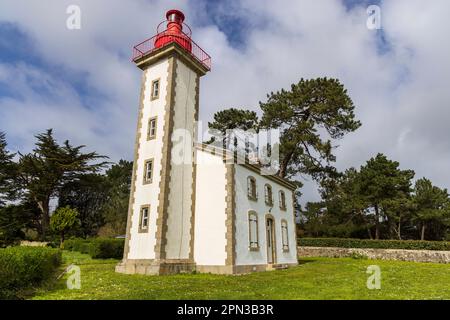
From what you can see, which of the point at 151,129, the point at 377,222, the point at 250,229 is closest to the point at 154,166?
the point at 151,129

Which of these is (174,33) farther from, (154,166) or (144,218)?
(144,218)

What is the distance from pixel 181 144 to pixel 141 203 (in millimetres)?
4056

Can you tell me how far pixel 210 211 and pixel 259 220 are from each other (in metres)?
3.58

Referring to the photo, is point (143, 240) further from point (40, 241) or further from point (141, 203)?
point (40, 241)

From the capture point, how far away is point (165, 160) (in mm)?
17281

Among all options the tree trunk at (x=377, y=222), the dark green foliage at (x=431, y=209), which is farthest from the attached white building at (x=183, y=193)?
the dark green foliage at (x=431, y=209)

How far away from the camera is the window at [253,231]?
1817cm

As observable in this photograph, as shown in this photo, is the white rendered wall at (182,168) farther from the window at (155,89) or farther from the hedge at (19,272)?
the hedge at (19,272)

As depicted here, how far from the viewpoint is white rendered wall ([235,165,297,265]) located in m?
17.4

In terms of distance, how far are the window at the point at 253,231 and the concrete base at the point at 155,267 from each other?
3.58 meters

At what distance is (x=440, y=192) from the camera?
153ft
